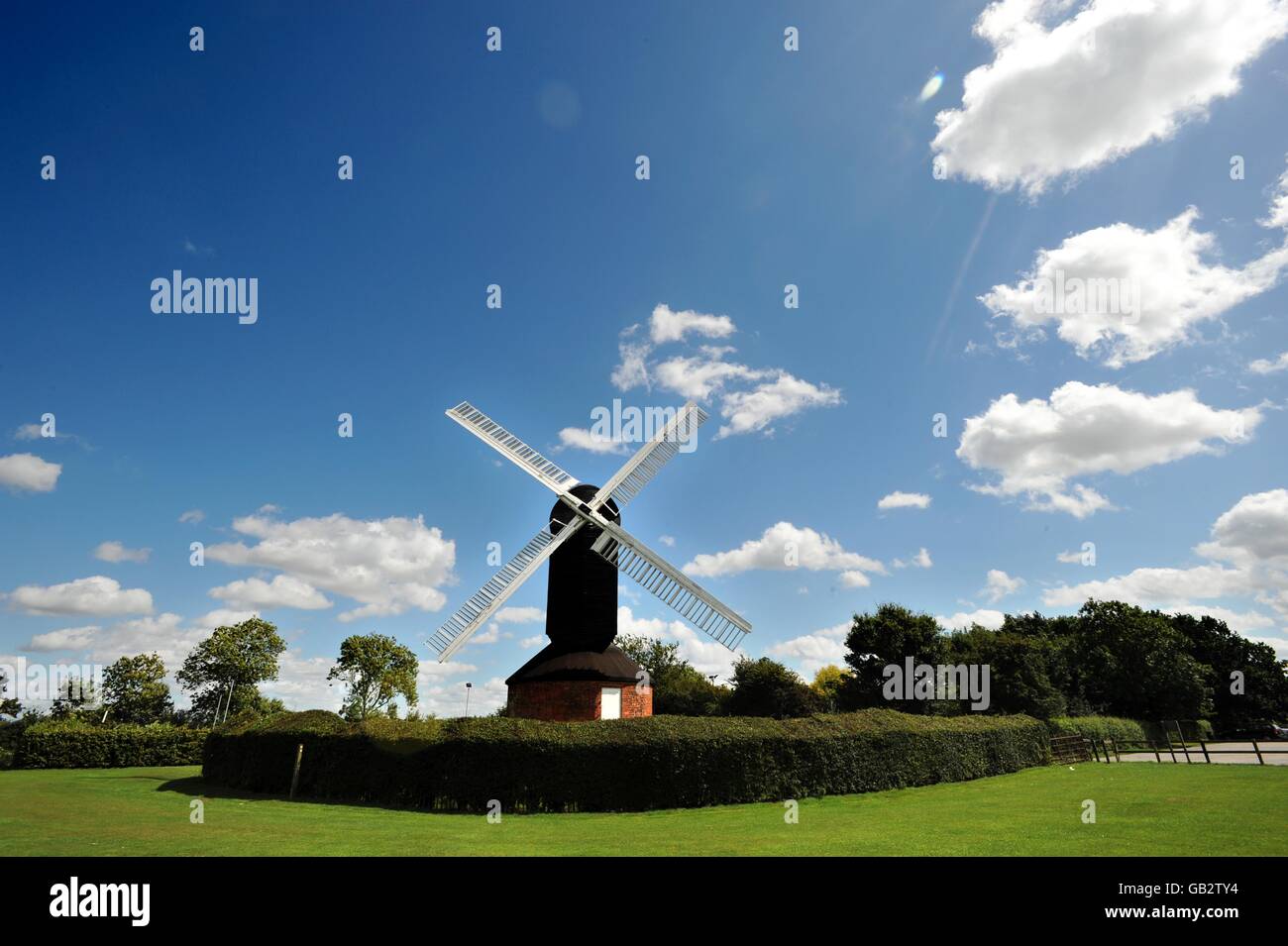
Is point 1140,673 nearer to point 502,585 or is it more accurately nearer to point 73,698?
point 502,585

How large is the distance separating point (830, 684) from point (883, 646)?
68.3 ft

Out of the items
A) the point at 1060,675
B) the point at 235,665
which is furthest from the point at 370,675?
the point at 1060,675

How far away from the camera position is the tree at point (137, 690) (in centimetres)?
5900

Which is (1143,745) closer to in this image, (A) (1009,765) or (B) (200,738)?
(A) (1009,765)

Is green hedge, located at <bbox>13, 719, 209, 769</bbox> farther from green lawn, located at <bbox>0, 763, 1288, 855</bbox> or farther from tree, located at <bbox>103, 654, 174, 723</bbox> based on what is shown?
tree, located at <bbox>103, 654, 174, 723</bbox>

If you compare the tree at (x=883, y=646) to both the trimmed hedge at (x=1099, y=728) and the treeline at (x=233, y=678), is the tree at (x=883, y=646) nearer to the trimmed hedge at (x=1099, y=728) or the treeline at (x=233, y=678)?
the trimmed hedge at (x=1099, y=728)

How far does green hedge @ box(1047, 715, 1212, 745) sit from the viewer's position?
35875 millimetres

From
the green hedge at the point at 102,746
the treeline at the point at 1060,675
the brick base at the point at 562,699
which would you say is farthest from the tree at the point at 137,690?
the brick base at the point at 562,699

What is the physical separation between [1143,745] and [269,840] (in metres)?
51.3

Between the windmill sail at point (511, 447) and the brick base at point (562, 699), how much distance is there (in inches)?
265

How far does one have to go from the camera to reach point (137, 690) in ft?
195
